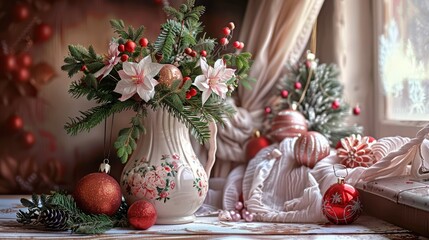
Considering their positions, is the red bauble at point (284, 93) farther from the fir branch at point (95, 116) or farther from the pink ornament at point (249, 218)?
the fir branch at point (95, 116)

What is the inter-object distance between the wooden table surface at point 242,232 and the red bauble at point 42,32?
0.81 m

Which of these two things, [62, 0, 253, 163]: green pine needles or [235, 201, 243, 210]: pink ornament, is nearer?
[62, 0, 253, 163]: green pine needles

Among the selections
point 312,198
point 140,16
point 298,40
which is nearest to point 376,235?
point 312,198

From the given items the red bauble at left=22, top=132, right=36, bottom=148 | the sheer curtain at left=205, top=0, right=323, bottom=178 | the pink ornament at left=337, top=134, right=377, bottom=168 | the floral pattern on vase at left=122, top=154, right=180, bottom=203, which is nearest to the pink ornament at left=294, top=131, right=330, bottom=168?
the pink ornament at left=337, top=134, right=377, bottom=168

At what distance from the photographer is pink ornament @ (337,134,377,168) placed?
1.60 metres

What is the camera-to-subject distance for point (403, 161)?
149cm

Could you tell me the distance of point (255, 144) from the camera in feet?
6.23

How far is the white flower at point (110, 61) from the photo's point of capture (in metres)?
1.38

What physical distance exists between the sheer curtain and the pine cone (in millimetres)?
724

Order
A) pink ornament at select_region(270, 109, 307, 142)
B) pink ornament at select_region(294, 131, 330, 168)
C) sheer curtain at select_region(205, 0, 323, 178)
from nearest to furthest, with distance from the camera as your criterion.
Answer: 1. pink ornament at select_region(294, 131, 330, 168)
2. pink ornament at select_region(270, 109, 307, 142)
3. sheer curtain at select_region(205, 0, 323, 178)

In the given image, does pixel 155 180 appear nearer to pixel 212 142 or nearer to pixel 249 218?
pixel 212 142

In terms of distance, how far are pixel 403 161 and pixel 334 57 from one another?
2.07 feet

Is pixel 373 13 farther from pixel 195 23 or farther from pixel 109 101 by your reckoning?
pixel 109 101

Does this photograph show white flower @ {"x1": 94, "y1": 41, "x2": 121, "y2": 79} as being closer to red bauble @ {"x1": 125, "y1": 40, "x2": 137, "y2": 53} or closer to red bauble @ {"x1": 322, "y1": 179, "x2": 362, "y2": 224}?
red bauble @ {"x1": 125, "y1": 40, "x2": 137, "y2": 53}
